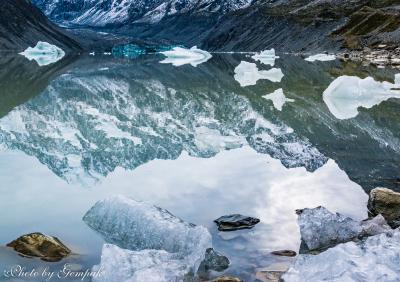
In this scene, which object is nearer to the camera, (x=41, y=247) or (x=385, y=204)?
(x=41, y=247)

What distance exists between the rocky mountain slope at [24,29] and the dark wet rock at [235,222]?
148m

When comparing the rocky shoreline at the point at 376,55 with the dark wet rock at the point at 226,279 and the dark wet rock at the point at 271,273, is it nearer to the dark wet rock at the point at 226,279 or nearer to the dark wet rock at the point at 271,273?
the dark wet rock at the point at 271,273

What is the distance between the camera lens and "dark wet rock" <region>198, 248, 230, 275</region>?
30.2 ft

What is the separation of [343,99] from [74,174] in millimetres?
20198

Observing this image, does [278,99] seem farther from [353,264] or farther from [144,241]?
[353,264]

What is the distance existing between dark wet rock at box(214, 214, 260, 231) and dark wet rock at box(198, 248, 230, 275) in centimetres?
180

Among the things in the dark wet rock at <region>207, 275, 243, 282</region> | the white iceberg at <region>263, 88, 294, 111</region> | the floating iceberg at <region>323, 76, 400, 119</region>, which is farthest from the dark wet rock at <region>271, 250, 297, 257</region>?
the white iceberg at <region>263, 88, 294, 111</region>

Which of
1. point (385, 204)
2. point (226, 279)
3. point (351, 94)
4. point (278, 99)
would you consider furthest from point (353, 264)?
point (278, 99)

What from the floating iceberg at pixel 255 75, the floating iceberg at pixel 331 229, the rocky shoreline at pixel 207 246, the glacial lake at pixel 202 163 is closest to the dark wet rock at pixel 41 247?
the rocky shoreline at pixel 207 246

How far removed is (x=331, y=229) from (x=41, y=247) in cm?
542

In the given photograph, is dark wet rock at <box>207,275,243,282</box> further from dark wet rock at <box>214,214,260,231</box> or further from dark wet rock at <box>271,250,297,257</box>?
dark wet rock at <box>214,214,260,231</box>

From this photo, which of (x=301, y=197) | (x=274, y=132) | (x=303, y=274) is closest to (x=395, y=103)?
(x=274, y=132)

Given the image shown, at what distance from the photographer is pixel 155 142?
2203 centimetres

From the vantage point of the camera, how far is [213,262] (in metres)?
9.39
